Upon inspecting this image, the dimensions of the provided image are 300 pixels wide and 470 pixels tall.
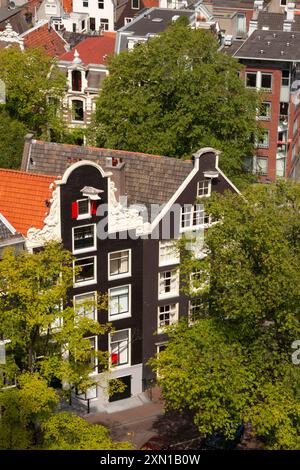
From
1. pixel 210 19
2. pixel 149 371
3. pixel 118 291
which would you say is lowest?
pixel 149 371

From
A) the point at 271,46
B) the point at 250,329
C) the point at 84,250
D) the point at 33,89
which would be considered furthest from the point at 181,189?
the point at 271,46

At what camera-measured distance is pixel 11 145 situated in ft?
293

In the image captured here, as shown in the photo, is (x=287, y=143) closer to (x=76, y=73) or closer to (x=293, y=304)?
(x=76, y=73)

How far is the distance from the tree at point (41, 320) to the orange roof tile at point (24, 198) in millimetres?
7974

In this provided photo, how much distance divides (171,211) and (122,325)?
9.44 m

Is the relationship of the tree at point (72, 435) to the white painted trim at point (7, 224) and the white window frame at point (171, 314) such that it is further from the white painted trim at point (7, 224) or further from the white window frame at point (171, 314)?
the white window frame at point (171, 314)

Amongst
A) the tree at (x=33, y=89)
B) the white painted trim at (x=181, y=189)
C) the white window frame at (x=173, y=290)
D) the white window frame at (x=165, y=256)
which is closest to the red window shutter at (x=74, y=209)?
the white painted trim at (x=181, y=189)

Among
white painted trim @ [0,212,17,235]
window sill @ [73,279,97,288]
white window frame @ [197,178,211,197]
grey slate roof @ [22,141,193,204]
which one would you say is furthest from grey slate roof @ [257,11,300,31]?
white painted trim @ [0,212,17,235]

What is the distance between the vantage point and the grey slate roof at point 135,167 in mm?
73500

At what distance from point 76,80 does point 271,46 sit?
21.9 meters

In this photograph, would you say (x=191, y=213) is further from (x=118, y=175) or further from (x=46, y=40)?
(x=46, y=40)

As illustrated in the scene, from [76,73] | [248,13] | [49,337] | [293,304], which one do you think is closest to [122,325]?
[49,337]

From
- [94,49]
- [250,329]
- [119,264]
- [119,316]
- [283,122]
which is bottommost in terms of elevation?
[119,316]

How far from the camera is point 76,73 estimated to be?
4220 inches
